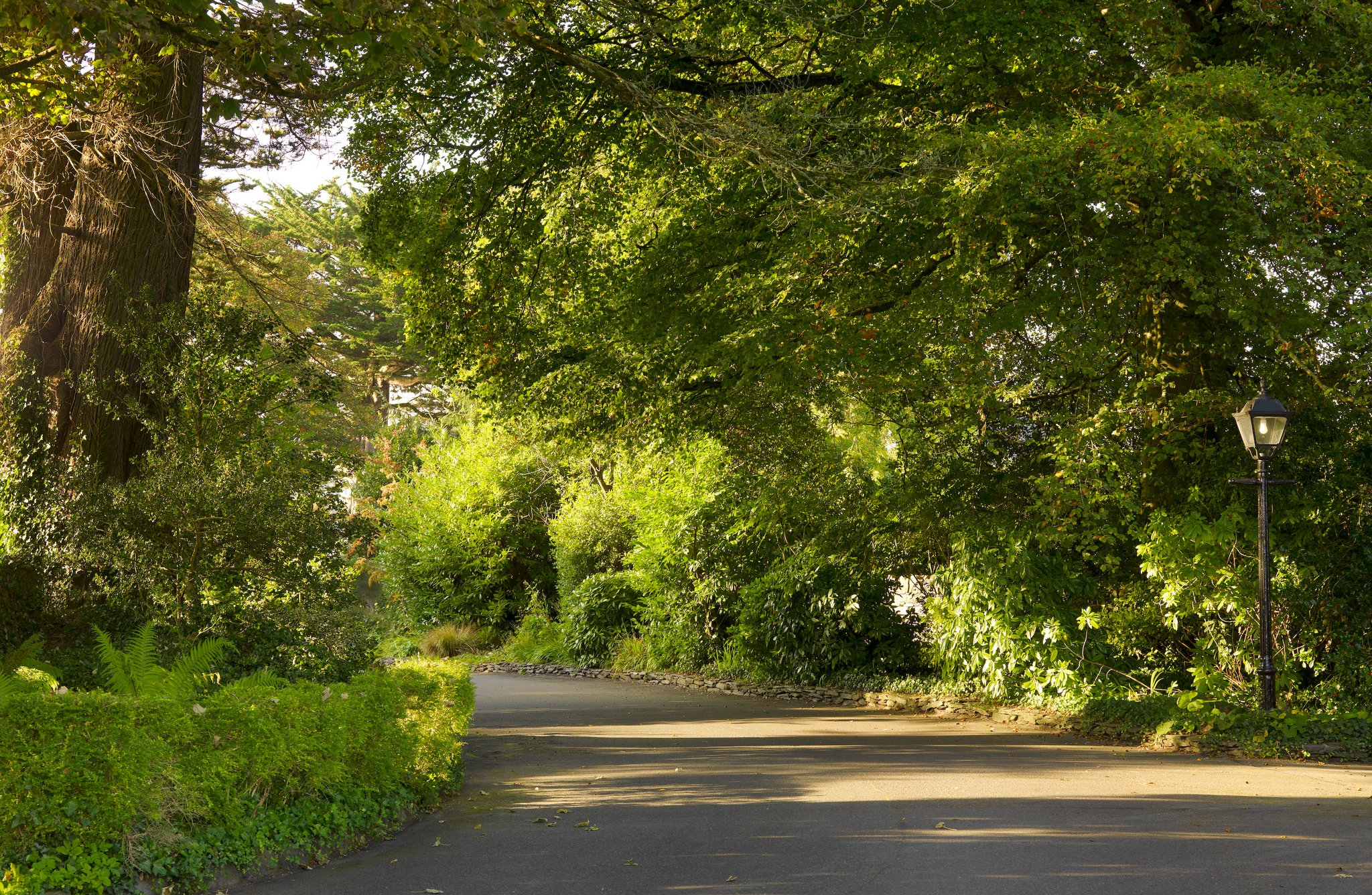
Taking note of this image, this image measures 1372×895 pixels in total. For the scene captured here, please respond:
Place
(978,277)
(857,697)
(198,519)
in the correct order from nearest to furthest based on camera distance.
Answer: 1. (198,519)
2. (978,277)
3. (857,697)

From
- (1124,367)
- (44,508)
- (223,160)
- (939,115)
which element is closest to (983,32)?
(939,115)

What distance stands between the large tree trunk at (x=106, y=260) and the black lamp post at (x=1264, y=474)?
10.8 m

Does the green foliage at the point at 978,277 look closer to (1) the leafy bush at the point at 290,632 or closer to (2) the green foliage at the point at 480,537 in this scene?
(1) the leafy bush at the point at 290,632

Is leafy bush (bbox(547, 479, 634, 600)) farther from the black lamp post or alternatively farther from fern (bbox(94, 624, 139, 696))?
fern (bbox(94, 624, 139, 696))

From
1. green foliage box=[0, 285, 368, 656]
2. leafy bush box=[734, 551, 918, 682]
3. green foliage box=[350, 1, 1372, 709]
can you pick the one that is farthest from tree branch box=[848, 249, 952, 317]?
green foliage box=[0, 285, 368, 656]

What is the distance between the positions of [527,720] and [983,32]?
10.0 m

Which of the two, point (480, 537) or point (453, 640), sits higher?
point (480, 537)

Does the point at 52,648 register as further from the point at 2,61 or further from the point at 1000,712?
the point at 1000,712

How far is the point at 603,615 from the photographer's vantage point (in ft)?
78.4

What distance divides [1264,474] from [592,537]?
15.7m

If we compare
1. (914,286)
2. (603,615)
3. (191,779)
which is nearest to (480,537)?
(603,615)

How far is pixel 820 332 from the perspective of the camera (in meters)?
12.4

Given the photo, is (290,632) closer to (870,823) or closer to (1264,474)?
(870,823)

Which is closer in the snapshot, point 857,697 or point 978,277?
point 978,277
